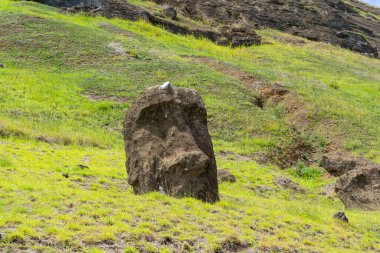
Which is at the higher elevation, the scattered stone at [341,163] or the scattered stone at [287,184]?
the scattered stone at [341,163]

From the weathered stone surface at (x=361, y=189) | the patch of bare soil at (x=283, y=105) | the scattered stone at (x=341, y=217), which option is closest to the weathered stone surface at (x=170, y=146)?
the scattered stone at (x=341, y=217)

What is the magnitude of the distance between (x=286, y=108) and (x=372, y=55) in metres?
40.5

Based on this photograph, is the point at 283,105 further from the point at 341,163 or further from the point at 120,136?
the point at 120,136

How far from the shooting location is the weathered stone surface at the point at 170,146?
42.0 ft

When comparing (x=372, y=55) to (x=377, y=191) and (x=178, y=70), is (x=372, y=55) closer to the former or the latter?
(x=178, y=70)

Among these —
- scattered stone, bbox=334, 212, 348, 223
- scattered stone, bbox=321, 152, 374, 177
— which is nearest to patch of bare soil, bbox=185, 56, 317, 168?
scattered stone, bbox=321, 152, 374, 177

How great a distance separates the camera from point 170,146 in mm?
13195

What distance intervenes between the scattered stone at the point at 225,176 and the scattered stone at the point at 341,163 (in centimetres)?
559

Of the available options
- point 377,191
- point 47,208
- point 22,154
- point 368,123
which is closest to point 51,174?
point 22,154

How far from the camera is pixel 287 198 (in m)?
17.9

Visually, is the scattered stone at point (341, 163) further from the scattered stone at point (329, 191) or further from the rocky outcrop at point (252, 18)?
the rocky outcrop at point (252, 18)

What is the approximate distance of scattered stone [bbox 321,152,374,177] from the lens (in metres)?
21.3

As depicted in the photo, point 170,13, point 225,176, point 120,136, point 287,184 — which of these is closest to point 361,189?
point 287,184

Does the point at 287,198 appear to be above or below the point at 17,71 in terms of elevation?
above
